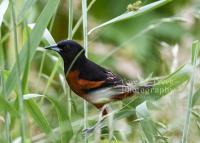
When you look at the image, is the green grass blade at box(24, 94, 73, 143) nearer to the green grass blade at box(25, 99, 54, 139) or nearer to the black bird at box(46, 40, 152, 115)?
the green grass blade at box(25, 99, 54, 139)

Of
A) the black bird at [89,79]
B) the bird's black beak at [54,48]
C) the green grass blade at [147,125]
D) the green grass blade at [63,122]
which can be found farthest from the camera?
the bird's black beak at [54,48]

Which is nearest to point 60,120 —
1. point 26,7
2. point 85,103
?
point 85,103

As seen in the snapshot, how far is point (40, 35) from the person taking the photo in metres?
2.35

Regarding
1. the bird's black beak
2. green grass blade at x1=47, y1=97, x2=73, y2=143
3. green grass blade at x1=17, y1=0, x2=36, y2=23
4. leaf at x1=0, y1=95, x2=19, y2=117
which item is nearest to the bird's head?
the bird's black beak

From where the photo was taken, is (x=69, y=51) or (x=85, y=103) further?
(x=69, y=51)

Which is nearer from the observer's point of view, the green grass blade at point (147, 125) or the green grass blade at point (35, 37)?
the green grass blade at point (147, 125)

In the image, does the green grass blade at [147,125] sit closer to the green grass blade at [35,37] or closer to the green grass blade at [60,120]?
the green grass blade at [60,120]

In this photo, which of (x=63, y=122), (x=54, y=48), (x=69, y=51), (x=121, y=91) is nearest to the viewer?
(x=63, y=122)

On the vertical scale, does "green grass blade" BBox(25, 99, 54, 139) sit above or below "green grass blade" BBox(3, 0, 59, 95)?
below

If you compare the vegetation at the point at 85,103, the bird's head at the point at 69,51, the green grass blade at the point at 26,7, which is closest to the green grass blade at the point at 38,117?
the vegetation at the point at 85,103

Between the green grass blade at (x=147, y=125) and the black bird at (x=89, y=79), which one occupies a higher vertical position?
the black bird at (x=89, y=79)

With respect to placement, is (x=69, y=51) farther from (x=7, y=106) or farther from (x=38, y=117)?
(x=7, y=106)

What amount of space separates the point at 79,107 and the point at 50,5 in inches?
21.3

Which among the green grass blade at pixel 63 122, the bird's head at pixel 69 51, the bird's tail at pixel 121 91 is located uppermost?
the bird's head at pixel 69 51
